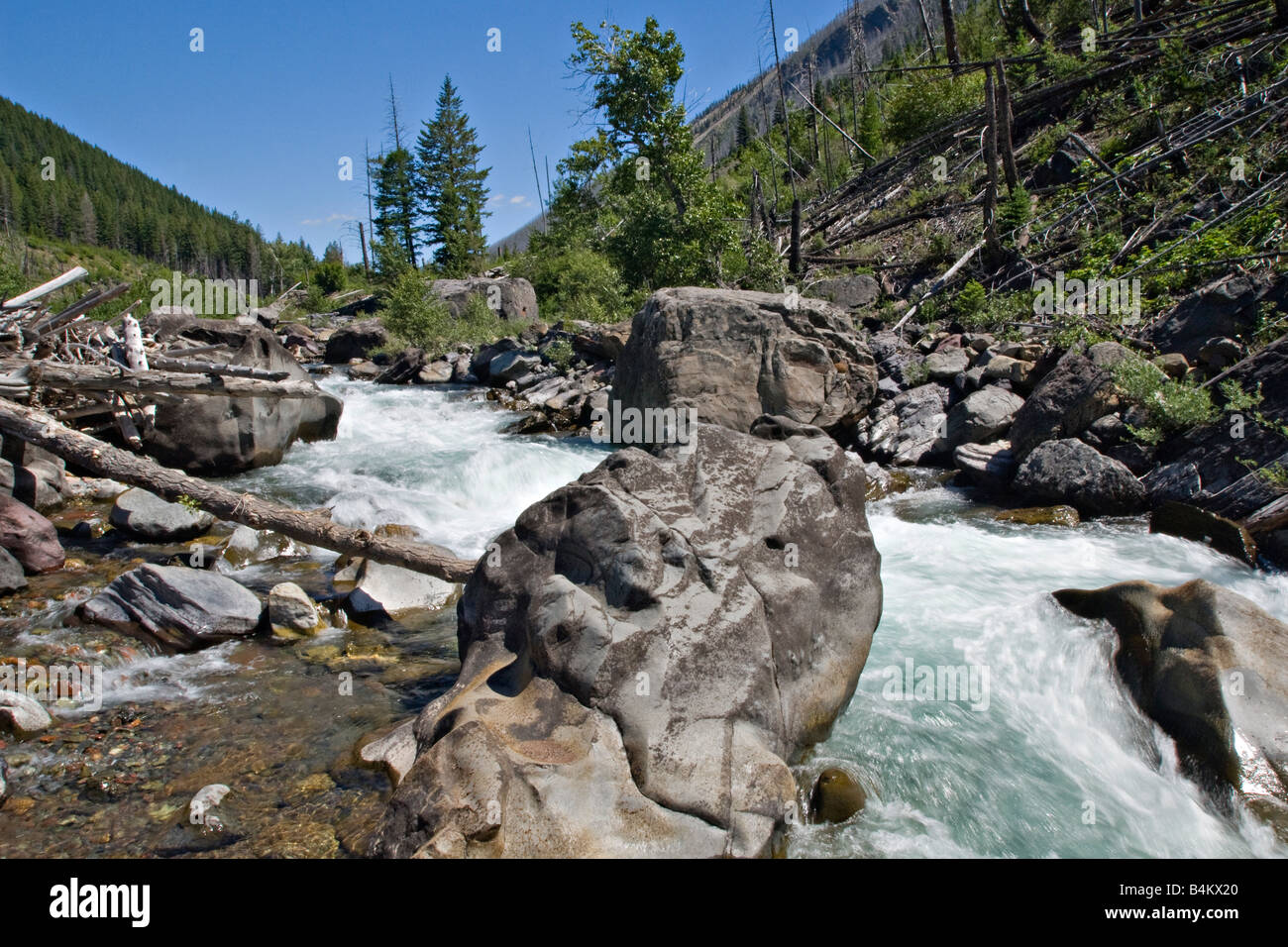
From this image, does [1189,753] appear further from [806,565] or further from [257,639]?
[257,639]

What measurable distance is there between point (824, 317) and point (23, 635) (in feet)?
38.0

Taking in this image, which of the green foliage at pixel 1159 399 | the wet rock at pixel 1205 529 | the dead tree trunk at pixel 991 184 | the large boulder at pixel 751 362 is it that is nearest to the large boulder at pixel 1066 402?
the green foliage at pixel 1159 399

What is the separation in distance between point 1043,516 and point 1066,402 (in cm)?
174

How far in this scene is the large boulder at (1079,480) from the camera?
870 centimetres

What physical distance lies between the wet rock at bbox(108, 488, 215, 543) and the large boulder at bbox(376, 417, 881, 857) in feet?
17.8

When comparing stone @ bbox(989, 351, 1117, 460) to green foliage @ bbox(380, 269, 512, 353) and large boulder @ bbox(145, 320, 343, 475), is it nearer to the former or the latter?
large boulder @ bbox(145, 320, 343, 475)

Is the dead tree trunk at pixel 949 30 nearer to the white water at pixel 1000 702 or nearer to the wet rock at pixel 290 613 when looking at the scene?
the white water at pixel 1000 702

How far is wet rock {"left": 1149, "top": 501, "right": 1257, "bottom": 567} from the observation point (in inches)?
287

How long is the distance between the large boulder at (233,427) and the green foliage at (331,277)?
5051 centimetres

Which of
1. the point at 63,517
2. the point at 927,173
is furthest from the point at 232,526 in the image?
the point at 927,173

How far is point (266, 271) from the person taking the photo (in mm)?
91562

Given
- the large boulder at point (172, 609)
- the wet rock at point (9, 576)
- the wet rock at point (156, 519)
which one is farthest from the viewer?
the wet rock at point (156, 519)

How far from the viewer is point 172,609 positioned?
6.05 meters

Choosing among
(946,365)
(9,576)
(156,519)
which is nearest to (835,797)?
(9,576)
